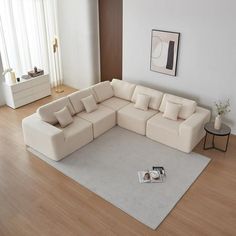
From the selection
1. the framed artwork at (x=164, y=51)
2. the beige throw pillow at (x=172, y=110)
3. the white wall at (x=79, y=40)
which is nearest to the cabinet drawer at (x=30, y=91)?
the white wall at (x=79, y=40)

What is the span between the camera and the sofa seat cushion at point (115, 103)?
6.25 m

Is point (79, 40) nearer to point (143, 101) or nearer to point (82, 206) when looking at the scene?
point (143, 101)

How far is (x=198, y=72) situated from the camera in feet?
19.1

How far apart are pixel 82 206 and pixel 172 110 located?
8.45 feet

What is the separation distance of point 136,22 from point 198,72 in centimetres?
180

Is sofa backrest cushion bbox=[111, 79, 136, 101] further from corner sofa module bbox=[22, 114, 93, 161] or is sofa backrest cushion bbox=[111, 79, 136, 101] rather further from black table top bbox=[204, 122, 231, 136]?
black table top bbox=[204, 122, 231, 136]

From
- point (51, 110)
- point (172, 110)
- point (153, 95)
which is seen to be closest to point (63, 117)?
point (51, 110)

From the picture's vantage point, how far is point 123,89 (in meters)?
6.49

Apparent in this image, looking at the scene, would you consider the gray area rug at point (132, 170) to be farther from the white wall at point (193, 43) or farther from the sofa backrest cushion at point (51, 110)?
the white wall at point (193, 43)

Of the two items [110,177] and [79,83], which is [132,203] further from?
[79,83]

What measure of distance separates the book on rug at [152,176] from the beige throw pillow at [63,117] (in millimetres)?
1714

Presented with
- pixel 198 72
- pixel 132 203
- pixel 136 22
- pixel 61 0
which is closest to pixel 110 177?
pixel 132 203

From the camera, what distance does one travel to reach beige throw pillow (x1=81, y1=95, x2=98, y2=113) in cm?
596

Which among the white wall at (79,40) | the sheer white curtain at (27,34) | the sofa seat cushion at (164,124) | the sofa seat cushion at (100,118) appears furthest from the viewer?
the white wall at (79,40)
